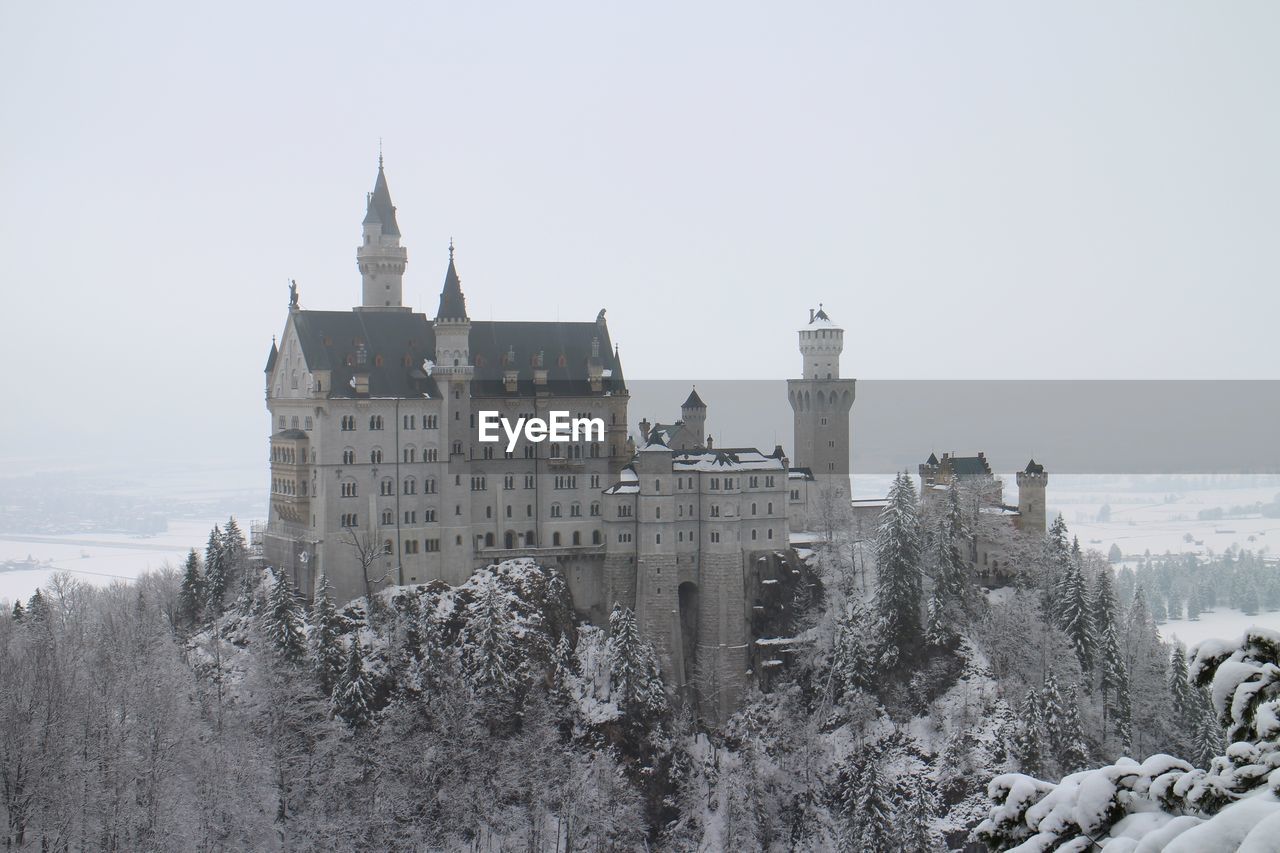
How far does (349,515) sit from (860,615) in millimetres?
37006

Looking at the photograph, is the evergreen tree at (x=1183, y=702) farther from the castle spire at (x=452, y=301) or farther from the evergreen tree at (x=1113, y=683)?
the castle spire at (x=452, y=301)

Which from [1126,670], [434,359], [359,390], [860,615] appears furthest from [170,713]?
[1126,670]

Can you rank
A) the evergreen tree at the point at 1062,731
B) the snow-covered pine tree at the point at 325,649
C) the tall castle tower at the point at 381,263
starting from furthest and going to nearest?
the tall castle tower at the point at 381,263 → the snow-covered pine tree at the point at 325,649 → the evergreen tree at the point at 1062,731

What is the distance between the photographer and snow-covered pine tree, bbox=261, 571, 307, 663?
3236 inches

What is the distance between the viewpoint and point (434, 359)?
303ft

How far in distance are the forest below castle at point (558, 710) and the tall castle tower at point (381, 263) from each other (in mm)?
20260

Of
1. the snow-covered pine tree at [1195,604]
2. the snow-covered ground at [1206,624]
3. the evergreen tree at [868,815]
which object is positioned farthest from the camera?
the snow-covered pine tree at [1195,604]

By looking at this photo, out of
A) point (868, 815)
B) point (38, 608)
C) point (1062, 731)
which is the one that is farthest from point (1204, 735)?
point (38, 608)

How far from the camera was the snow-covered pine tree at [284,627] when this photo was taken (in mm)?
82188

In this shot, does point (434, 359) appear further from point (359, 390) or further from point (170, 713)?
point (170, 713)

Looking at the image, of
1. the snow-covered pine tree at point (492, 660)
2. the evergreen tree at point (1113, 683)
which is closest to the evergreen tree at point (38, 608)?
the snow-covered pine tree at point (492, 660)

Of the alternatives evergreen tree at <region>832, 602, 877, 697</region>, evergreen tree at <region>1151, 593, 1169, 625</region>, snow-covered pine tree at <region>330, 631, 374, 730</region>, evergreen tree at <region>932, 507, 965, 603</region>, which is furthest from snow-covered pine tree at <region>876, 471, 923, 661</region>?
evergreen tree at <region>1151, 593, 1169, 625</region>

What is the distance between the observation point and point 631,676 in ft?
289

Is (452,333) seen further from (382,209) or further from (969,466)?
(969,466)
